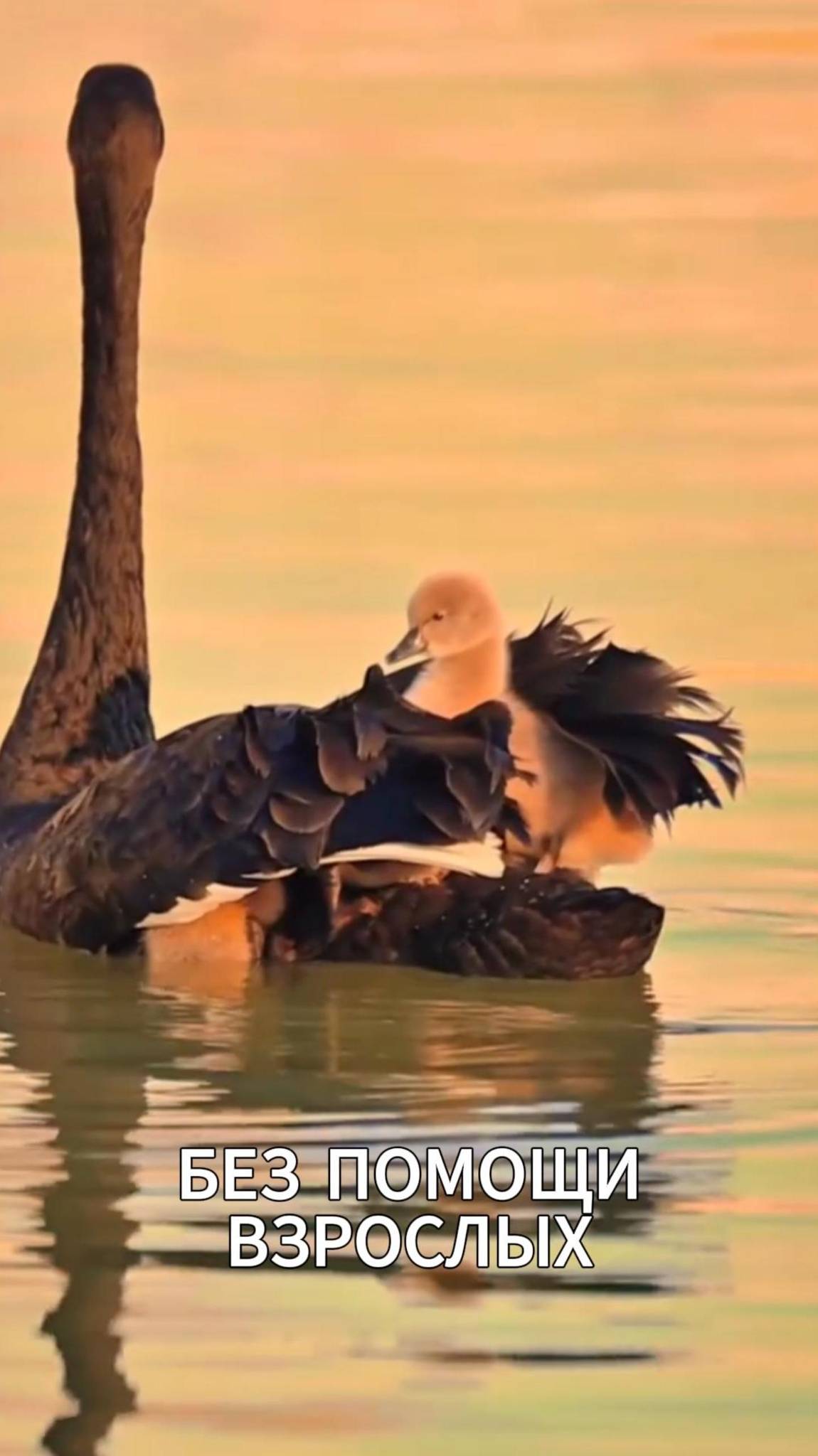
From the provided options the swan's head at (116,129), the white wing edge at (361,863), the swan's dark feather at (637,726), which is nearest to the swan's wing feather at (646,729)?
the swan's dark feather at (637,726)

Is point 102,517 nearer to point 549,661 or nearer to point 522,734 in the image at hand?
point 549,661

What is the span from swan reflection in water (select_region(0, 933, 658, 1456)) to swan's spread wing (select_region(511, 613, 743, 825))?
32 cm

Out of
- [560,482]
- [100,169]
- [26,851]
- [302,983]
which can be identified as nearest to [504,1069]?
[302,983]

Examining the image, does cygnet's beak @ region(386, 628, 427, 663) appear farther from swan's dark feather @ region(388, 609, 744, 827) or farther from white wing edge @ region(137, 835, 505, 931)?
white wing edge @ region(137, 835, 505, 931)

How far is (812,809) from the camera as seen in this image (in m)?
8.77

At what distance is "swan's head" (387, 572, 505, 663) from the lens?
7.93 m

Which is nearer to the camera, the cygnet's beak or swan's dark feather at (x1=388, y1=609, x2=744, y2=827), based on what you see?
swan's dark feather at (x1=388, y1=609, x2=744, y2=827)

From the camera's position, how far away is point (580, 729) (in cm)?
779

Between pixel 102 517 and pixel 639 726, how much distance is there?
1.88 meters

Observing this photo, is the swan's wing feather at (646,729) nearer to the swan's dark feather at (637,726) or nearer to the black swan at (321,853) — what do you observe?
the swan's dark feather at (637,726)

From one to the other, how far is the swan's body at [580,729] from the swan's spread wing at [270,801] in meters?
0.13

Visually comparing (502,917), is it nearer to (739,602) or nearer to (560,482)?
(739,602)

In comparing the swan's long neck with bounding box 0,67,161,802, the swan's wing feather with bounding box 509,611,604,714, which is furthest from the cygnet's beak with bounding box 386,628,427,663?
the swan's long neck with bounding box 0,67,161,802

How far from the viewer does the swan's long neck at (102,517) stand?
8.95 m
